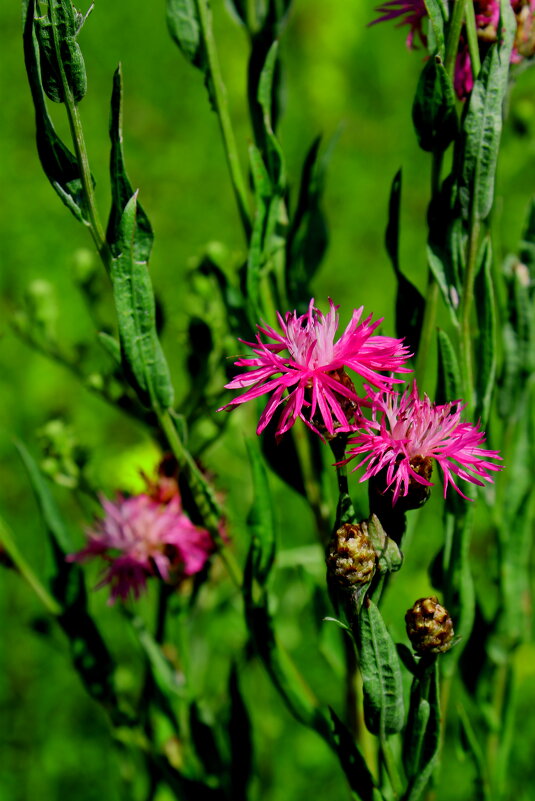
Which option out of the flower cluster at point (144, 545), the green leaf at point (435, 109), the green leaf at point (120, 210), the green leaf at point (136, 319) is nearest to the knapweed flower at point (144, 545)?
the flower cluster at point (144, 545)

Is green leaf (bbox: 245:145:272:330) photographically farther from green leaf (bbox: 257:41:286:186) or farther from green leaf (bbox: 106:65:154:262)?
green leaf (bbox: 106:65:154:262)

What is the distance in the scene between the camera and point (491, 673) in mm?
1137

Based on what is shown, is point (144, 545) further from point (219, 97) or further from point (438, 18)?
point (438, 18)

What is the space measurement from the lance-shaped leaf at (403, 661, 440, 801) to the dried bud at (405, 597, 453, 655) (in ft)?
0.15

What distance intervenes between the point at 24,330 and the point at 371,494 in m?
0.73

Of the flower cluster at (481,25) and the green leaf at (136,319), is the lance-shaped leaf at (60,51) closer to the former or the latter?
the green leaf at (136,319)

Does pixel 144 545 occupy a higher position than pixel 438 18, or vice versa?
pixel 438 18

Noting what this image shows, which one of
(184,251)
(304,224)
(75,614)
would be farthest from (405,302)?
(184,251)

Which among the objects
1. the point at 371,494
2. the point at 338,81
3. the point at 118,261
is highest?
the point at 338,81

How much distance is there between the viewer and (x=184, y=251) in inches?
124

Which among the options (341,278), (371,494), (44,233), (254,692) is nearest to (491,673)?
(371,494)

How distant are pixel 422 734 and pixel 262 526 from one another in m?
0.26

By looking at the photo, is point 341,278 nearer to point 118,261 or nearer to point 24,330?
point 24,330

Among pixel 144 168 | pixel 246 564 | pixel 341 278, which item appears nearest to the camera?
pixel 246 564
